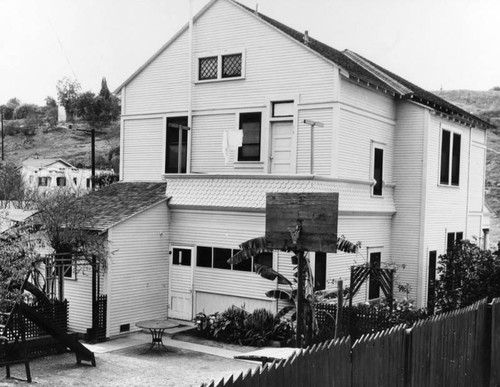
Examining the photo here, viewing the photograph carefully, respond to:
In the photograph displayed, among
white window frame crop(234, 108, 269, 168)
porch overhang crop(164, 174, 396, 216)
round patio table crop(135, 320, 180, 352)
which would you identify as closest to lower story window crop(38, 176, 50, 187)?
porch overhang crop(164, 174, 396, 216)

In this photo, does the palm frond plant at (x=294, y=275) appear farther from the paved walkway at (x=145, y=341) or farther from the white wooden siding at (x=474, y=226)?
the white wooden siding at (x=474, y=226)

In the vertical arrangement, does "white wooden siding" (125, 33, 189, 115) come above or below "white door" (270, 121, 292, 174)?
above

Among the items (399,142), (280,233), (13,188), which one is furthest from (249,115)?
(13,188)

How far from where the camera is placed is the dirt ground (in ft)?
44.9

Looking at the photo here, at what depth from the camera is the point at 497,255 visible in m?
17.0

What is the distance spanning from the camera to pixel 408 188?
76.4 feet

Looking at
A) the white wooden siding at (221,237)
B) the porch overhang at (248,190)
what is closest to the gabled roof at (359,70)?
the porch overhang at (248,190)

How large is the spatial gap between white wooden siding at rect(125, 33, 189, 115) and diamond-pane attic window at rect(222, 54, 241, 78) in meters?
1.56

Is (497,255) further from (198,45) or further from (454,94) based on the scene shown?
(454,94)

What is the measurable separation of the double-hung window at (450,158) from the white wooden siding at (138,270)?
11668mm

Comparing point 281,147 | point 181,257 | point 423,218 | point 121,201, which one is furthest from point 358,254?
point 121,201

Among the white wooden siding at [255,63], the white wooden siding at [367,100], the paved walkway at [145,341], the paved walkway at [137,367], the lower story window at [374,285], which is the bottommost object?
the paved walkway at [145,341]

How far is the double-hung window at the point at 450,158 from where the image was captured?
24758 millimetres

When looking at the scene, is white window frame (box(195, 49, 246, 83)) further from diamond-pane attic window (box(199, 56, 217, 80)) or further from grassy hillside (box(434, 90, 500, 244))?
grassy hillside (box(434, 90, 500, 244))
